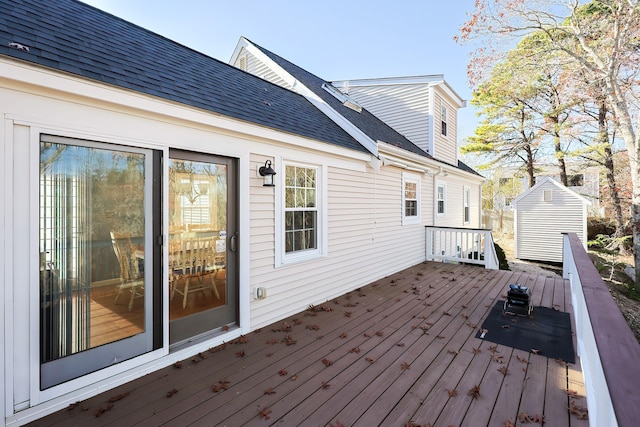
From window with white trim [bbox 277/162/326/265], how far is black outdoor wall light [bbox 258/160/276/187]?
0.38m

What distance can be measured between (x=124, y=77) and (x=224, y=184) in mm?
1425

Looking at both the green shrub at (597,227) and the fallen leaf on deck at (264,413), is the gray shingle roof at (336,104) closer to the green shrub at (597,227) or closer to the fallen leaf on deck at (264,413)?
the fallen leaf on deck at (264,413)

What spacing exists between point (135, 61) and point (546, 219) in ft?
55.8

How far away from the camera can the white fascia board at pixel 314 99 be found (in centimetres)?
634

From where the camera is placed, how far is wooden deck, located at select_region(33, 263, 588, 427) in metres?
2.37

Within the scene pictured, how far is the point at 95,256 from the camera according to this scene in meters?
2.71

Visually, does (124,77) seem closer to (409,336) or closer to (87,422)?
(87,422)

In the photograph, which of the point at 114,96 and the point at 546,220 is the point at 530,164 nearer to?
the point at 546,220

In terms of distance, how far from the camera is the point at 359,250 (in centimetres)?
620

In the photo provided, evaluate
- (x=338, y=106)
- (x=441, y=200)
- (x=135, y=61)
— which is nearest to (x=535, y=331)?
(x=135, y=61)

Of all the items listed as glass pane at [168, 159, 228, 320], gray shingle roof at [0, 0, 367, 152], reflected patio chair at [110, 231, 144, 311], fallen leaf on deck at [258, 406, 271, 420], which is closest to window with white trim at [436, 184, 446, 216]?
gray shingle roof at [0, 0, 367, 152]

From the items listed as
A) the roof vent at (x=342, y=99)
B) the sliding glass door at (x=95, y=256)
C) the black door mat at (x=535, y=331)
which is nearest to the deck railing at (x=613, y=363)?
the black door mat at (x=535, y=331)

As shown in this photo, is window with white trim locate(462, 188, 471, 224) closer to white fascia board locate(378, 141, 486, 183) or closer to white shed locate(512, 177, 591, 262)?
white fascia board locate(378, 141, 486, 183)

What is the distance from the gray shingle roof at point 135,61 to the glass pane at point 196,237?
0.77 metres
